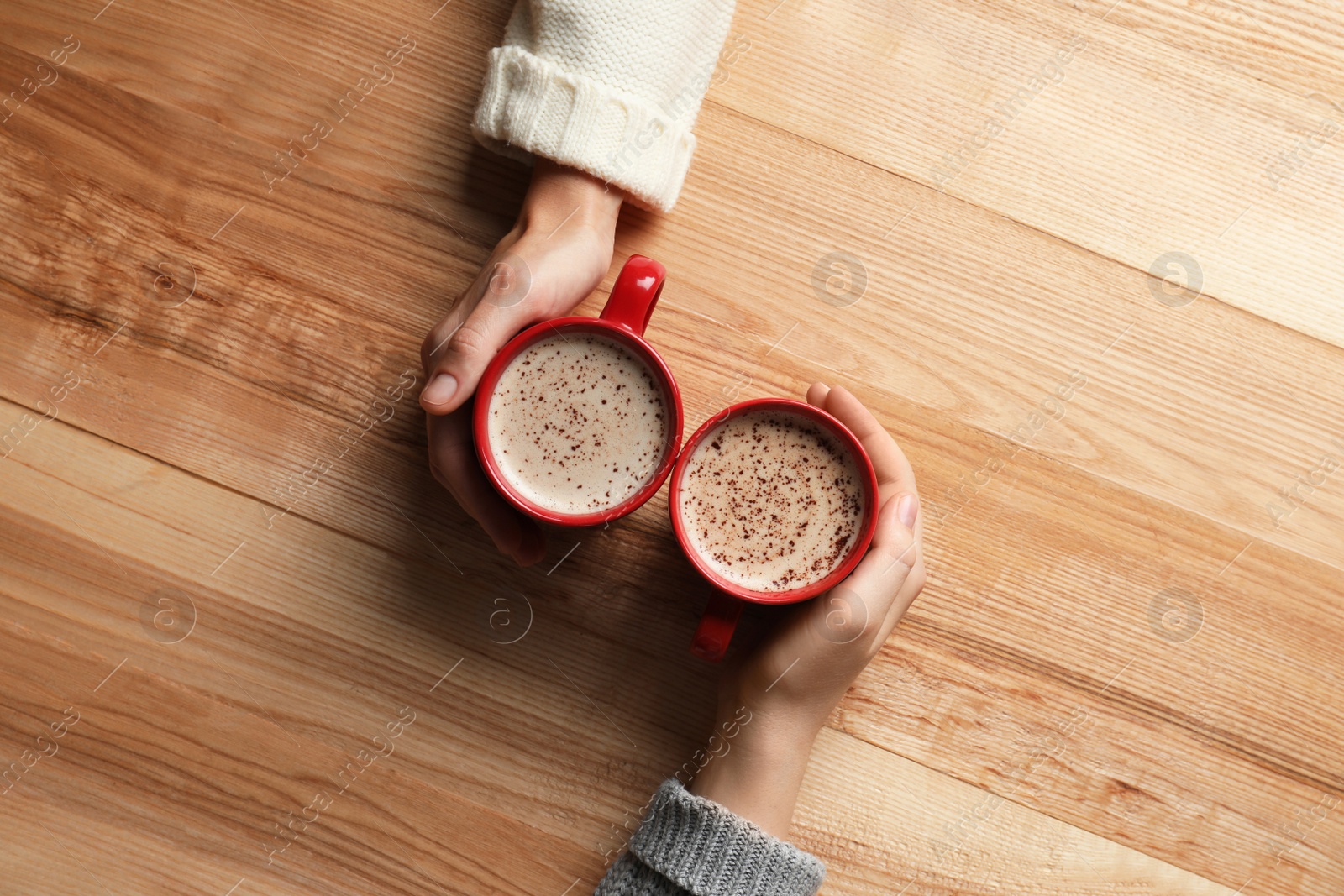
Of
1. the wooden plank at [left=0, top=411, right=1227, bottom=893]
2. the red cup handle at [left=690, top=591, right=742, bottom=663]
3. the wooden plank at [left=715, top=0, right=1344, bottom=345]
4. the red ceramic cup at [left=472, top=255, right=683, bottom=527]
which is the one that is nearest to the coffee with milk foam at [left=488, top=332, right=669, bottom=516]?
the red ceramic cup at [left=472, top=255, right=683, bottom=527]

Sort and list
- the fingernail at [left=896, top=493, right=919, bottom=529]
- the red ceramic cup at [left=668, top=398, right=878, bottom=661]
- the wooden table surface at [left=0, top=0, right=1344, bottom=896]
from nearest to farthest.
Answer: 1. the red ceramic cup at [left=668, top=398, right=878, bottom=661]
2. the fingernail at [left=896, top=493, right=919, bottom=529]
3. the wooden table surface at [left=0, top=0, right=1344, bottom=896]

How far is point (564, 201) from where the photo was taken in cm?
92

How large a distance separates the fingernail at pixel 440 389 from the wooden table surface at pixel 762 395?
7.8 inches

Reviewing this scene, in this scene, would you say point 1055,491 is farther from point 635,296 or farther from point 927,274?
point 635,296

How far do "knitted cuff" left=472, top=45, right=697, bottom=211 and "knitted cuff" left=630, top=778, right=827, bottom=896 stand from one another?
64 centimetres

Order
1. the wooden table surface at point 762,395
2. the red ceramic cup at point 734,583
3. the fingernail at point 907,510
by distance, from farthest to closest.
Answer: the wooden table surface at point 762,395
the fingernail at point 907,510
the red ceramic cup at point 734,583

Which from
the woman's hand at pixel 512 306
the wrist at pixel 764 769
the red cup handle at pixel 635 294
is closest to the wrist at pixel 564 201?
the woman's hand at pixel 512 306

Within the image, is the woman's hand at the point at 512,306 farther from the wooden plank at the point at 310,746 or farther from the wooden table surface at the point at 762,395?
the wooden plank at the point at 310,746

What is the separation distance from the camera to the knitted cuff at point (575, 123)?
868mm

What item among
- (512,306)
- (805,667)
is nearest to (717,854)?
(805,667)

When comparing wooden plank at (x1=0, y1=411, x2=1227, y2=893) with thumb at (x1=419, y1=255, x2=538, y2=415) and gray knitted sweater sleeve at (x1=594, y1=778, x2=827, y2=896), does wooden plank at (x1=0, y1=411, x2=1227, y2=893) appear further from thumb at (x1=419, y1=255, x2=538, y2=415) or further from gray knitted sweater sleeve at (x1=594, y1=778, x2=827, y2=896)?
thumb at (x1=419, y1=255, x2=538, y2=415)

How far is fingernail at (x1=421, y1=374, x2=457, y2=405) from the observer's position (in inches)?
31.0

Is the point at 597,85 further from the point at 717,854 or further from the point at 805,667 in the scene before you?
the point at 717,854

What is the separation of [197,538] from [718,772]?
63cm
